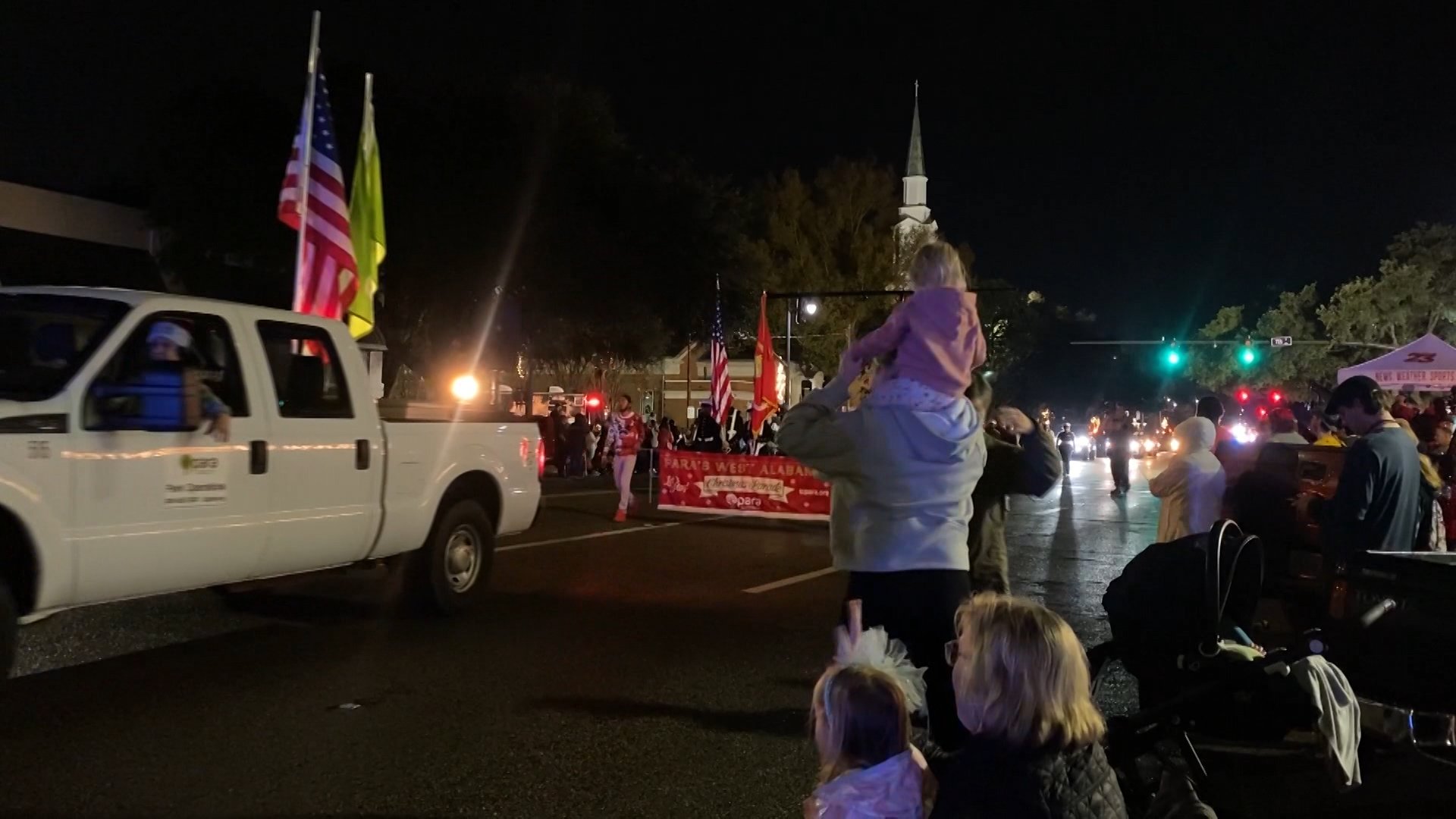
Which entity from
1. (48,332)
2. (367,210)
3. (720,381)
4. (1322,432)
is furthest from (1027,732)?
(720,381)

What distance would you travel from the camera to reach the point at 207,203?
70.0ft

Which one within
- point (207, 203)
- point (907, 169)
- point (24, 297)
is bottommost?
point (24, 297)

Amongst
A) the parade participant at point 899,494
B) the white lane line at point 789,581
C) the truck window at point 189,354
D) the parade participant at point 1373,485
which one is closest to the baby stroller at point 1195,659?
the parade participant at point 899,494

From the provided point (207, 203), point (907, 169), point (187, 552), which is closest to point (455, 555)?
point (187, 552)

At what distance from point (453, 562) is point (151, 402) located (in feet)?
10.8

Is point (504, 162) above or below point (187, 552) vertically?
above

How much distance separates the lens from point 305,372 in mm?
7492

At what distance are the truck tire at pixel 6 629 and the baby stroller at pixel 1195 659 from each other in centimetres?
498

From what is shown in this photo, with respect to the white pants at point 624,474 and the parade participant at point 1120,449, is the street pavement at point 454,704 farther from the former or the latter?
the parade participant at point 1120,449

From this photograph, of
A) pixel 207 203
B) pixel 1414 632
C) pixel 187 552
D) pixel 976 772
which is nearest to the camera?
pixel 976 772

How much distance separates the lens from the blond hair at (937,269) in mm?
3162

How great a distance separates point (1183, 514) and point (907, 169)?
78.3m

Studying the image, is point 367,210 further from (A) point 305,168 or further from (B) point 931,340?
(B) point 931,340

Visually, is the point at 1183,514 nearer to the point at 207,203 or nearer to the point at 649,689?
the point at 649,689
